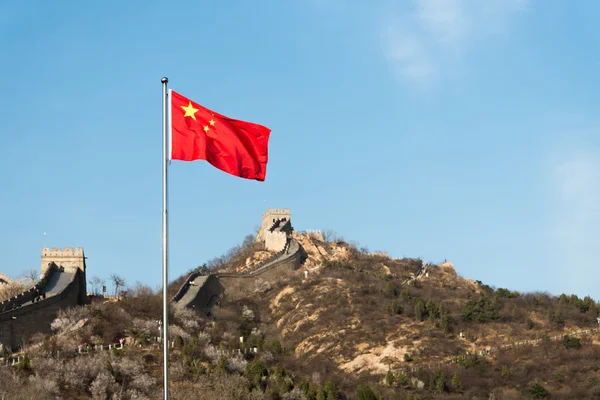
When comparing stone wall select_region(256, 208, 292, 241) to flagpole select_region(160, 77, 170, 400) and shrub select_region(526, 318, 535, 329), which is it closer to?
shrub select_region(526, 318, 535, 329)

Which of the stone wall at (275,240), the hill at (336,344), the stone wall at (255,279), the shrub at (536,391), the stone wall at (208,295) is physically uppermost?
the stone wall at (275,240)

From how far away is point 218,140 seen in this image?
32719mm

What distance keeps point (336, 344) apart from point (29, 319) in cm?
2486

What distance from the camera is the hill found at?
69125mm

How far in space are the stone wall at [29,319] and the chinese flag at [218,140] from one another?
44118 millimetres

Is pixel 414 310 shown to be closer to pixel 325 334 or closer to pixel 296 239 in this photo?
pixel 325 334

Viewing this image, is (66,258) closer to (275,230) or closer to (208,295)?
(208,295)

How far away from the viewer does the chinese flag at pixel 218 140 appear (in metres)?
32.2

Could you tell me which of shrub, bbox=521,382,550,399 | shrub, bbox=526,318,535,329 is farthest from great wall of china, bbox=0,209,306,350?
shrub, bbox=521,382,550,399

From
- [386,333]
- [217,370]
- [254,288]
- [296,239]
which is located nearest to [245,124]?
[217,370]

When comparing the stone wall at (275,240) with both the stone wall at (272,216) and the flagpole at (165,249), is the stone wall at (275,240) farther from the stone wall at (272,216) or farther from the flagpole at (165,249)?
the flagpole at (165,249)

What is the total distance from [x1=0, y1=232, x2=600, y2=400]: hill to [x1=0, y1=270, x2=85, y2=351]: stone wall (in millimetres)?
941

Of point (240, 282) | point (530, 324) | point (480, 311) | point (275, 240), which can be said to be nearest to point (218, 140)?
point (530, 324)

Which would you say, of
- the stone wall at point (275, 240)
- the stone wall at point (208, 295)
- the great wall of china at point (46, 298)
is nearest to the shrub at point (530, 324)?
the stone wall at point (208, 295)
